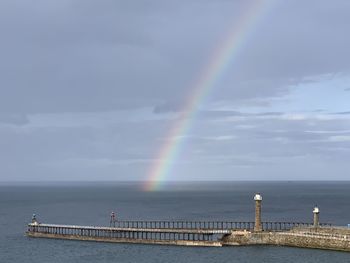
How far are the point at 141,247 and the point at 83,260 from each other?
11.8 m

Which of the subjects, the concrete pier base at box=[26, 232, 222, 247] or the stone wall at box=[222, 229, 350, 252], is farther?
the concrete pier base at box=[26, 232, 222, 247]

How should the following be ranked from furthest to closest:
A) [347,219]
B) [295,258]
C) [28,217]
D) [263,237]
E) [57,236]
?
1. [28,217]
2. [347,219]
3. [57,236]
4. [263,237]
5. [295,258]

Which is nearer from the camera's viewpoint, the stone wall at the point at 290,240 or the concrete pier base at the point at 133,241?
the stone wall at the point at 290,240

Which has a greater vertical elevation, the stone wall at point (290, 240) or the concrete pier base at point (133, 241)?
the stone wall at point (290, 240)

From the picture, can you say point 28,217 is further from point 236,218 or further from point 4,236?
point 236,218

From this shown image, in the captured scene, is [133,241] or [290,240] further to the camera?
[133,241]

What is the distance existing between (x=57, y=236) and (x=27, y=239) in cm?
496

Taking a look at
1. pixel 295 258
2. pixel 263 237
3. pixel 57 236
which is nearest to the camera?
pixel 295 258

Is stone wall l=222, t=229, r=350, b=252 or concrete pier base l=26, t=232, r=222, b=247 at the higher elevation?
stone wall l=222, t=229, r=350, b=252

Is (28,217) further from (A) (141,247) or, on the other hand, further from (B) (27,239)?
(A) (141,247)

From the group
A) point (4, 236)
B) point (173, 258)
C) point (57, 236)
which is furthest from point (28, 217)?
point (173, 258)

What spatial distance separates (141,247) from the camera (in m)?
77.6

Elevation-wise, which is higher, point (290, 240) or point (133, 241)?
point (290, 240)

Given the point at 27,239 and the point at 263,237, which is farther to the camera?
the point at 27,239
